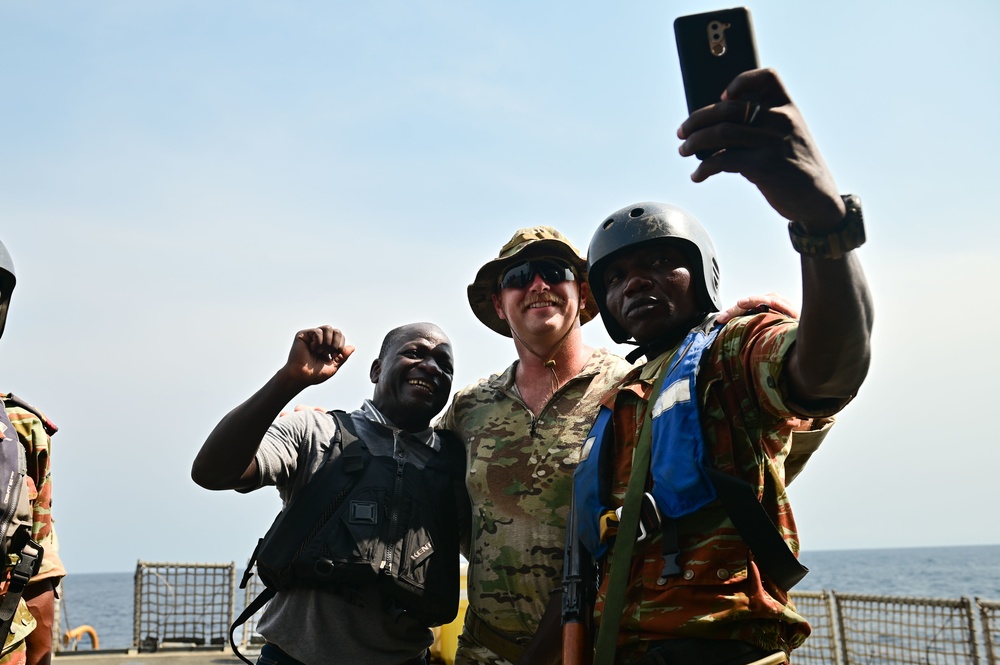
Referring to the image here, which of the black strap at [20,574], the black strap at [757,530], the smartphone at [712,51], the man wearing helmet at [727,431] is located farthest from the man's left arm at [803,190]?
the black strap at [20,574]

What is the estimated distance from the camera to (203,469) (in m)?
3.86

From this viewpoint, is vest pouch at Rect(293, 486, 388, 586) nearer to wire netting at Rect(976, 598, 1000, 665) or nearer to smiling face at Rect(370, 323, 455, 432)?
smiling face at Rect(370, 323, 455, 432)

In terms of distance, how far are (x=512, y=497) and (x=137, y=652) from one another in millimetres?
11547

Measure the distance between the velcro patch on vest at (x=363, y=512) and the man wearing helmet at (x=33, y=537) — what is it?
1.33 meters

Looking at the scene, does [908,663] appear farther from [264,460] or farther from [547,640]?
[264,460]

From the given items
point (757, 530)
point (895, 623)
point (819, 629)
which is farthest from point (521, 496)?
point (819, 629)

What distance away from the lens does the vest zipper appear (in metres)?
3.99

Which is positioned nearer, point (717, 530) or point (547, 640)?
point (717, 530)

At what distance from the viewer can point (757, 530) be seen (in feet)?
8.24

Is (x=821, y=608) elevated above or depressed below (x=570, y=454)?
below

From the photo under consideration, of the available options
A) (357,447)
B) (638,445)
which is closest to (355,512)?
(357,447)

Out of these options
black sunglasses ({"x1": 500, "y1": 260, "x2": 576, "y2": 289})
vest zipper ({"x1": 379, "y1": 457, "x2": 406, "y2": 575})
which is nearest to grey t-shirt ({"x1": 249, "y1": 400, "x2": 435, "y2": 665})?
vest zipper ({"x1": 379, "y1": 457, "x2": 406, "y2": 575})

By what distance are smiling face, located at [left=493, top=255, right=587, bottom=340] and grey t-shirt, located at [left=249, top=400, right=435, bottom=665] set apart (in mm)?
1200

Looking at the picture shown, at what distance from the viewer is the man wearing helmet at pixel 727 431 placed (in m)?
2.02
